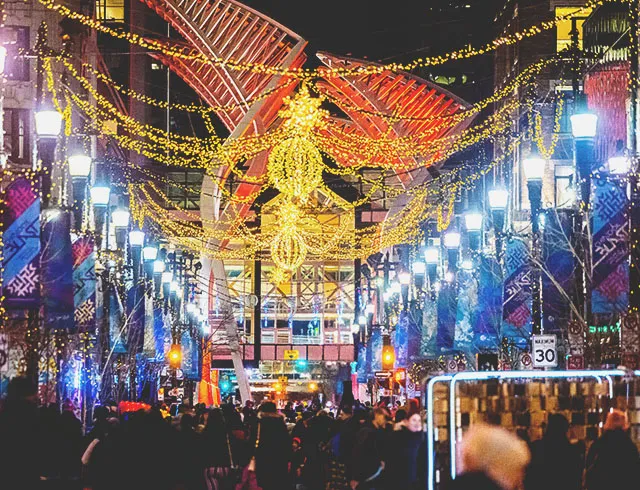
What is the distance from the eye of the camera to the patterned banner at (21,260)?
77.0ft

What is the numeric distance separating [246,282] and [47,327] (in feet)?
281

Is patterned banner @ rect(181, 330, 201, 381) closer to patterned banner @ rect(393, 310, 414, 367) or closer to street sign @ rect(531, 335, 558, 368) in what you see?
patterned banner @ rect(393, 310, 414, 367)

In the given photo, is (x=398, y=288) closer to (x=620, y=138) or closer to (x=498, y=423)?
(x=620, y=138)

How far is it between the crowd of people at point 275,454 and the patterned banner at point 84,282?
6.29 meters

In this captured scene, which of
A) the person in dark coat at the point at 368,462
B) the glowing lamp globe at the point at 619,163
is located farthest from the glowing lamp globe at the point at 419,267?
the person in dark coat at the point at 368,462

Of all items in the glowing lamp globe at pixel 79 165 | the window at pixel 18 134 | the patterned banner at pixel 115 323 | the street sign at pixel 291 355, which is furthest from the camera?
the street sign at pixel 291 355

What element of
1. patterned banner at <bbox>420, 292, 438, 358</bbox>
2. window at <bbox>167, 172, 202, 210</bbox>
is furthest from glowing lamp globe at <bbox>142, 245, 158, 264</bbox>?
window at <bbox>167, 172, 202, 210</bbox>

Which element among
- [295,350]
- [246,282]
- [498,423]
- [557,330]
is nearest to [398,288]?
[557,330]

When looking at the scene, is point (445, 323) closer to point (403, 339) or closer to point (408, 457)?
point (403, 339)

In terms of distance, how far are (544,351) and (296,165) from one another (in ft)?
41.3

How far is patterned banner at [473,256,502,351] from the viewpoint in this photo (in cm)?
3756

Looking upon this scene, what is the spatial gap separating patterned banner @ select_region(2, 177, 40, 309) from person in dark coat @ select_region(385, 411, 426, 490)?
9141mm

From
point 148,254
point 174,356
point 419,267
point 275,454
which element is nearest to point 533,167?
point 275,454

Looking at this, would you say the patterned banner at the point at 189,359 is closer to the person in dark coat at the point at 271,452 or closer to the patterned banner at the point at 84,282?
the patterned banner at the point at 84,282
